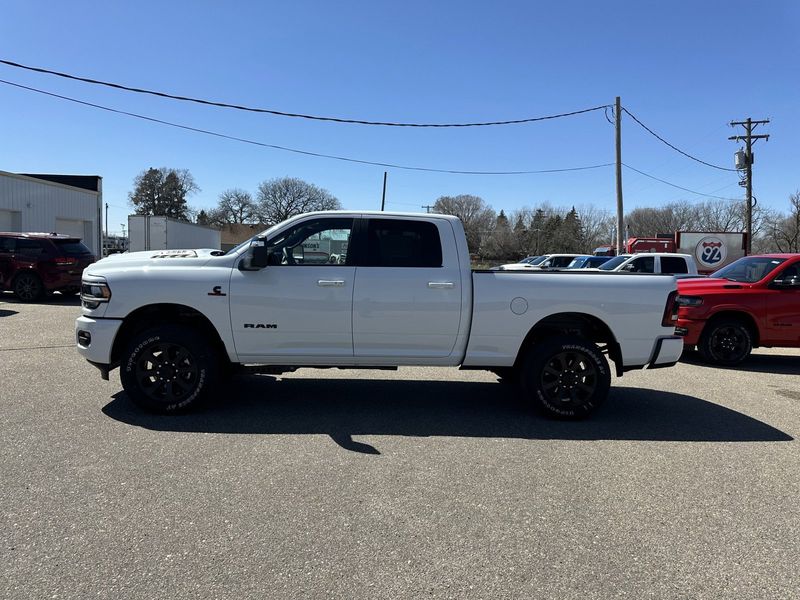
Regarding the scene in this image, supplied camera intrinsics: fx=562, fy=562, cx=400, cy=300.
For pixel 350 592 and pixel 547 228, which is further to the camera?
pixel 547 228

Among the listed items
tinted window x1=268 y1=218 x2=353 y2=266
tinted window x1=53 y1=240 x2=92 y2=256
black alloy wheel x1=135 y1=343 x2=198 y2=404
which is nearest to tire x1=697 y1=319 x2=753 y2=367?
tinted window x1=268 y1=218 x2=353 y2=266

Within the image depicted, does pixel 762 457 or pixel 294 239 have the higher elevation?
pixel 294 239

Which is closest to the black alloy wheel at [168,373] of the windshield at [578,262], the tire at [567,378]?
the tire at [567,378]

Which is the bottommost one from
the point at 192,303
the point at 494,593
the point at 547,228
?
the point at 494,593

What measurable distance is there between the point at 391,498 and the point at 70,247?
15284 millimetres

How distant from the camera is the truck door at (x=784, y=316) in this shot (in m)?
8.75

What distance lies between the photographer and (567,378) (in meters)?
5.54

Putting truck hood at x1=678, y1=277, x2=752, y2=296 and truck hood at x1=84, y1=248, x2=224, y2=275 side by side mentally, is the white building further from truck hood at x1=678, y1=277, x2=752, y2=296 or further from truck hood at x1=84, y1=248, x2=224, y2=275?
truck hood at x1=678, y1=277, x2=752, y2=296

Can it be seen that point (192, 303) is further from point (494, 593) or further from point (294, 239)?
point (494, 593)

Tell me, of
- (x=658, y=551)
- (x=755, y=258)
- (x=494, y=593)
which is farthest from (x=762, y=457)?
(x=755, y=258)

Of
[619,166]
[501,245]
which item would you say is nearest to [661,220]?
[501,245]

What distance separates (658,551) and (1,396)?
20.7 ft

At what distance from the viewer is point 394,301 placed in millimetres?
5410

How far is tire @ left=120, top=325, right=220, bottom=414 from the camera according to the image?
5.36m
